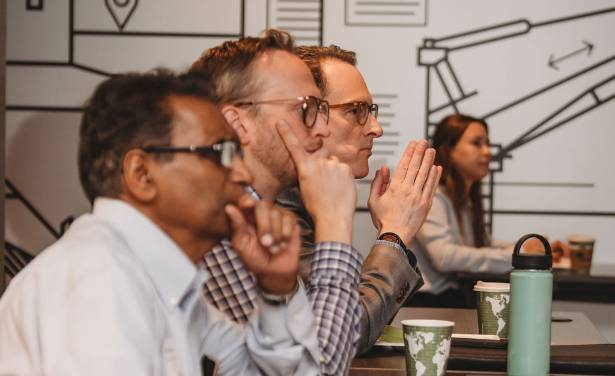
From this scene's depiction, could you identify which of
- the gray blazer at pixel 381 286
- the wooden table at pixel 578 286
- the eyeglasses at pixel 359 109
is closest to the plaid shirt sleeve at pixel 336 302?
the gray blazer at pixel 381 286

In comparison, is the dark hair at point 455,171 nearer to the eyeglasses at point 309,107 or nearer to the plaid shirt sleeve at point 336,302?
the eyeglasses at point 309,107

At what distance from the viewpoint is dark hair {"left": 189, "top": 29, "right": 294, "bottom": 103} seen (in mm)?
1801

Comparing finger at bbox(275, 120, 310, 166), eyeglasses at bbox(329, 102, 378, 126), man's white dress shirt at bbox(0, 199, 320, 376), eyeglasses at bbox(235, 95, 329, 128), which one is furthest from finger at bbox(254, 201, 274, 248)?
eyeglasses at bbox(329, 102, 378, 126)

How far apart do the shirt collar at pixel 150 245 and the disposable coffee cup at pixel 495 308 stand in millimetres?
875

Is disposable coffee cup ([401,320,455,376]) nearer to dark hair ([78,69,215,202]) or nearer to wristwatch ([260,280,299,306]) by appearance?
wristwatch ([260,280,299,306])

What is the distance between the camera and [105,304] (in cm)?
100

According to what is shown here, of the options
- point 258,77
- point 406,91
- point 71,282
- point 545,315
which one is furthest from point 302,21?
point 71,282

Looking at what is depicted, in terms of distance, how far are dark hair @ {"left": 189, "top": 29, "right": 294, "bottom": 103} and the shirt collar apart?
0.68 meters

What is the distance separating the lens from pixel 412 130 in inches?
173

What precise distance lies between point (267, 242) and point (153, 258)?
0.60 feet

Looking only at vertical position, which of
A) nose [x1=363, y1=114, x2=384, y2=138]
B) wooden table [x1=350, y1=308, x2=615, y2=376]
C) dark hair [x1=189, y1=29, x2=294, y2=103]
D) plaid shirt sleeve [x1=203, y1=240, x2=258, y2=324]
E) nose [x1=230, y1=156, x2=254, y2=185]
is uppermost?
dark hair [x1=189, y1=29, x2=294, y2=103]

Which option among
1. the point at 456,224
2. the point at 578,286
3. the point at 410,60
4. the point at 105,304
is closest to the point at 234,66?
the point at 105,304

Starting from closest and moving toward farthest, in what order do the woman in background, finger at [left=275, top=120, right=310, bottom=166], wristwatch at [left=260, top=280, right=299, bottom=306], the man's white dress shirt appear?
the man's white dress shirt < wristwatch at [left=260, top=280, right=299, bottom=306] < finger at [left=275, top=120, right=310, bottom=166] < the woman in background

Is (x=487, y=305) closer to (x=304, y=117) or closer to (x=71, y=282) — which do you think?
(x=304, y=117)
